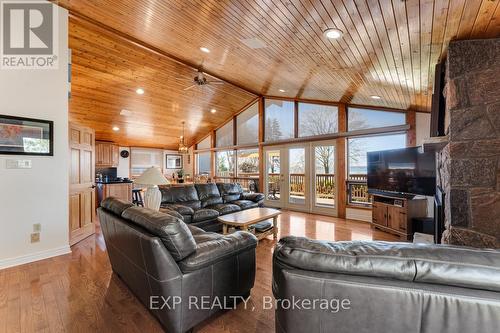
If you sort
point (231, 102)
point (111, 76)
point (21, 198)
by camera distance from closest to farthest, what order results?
point (21, 198) < point (111, 76) < point (231, 102)

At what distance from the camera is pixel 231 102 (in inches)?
303

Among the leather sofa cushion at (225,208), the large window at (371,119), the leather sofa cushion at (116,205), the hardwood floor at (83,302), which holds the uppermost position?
the large window at (371,119)

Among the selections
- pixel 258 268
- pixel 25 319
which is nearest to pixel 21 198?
pixel 25 319

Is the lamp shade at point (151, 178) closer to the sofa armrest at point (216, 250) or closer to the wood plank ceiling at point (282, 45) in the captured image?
the sofa armrest at point (216, 250)

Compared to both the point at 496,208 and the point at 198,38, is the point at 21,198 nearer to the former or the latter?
the point at 198,38

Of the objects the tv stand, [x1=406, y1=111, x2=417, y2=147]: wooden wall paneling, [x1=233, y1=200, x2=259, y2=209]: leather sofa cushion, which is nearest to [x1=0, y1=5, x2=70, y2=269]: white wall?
[x1=233, y1=200, x2=259, y2=209]: leather sofa cushion

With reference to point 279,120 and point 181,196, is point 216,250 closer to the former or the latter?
point 181,196

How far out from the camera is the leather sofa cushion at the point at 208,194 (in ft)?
16.6

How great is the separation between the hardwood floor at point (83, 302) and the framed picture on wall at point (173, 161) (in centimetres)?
708

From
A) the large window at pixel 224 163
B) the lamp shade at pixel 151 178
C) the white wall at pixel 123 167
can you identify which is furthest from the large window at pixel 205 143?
the lamp shade at pixel 151 178

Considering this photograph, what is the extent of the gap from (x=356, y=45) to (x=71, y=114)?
265 inches

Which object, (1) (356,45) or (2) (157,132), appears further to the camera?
(2) (157,132)

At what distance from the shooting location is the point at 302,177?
7012mm

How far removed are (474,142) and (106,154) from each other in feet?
29.6
